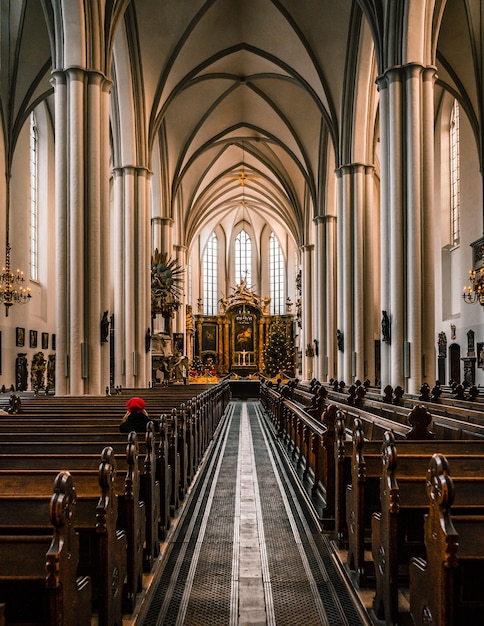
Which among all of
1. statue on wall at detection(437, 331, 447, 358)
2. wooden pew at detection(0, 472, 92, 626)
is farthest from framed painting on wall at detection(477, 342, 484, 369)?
wooden pew at detection(0, 472, 92, 626)

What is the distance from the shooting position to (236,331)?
145 ft

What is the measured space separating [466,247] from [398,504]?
18527mm

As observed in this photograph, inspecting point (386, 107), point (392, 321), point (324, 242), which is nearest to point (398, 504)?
point (392, 321)

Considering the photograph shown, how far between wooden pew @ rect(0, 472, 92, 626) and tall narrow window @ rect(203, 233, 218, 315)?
→ 1692 inches

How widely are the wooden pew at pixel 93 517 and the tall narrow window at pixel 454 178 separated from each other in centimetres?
2064

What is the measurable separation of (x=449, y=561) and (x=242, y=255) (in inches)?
1760

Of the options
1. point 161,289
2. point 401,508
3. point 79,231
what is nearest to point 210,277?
point 161,289

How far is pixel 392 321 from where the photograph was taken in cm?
1327

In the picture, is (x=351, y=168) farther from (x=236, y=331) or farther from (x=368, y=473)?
(x=236, y=331)

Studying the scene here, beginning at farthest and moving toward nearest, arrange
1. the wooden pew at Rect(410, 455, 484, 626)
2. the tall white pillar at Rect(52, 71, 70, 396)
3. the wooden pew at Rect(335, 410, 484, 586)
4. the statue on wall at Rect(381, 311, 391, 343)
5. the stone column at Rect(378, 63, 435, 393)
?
the statue on wall at Rect(381, 311, 391, 343), the stone column at Rect(378, 63, 435, 393), the tall white pillar at Rect(52, 71, 70, 396), the wooden pew at Rect(335, 410, 484, 586), the wooden pew at Rect(410, 455, 484, 626)

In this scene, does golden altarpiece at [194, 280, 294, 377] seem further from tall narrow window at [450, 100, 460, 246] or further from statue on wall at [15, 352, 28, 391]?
statue on wall at [15, 352, 28, 391]

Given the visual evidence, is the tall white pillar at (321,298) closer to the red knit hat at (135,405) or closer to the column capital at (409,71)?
the column capital at (409,71)

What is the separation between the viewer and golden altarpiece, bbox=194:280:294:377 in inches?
1718

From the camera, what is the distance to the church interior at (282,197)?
8.16 meters
